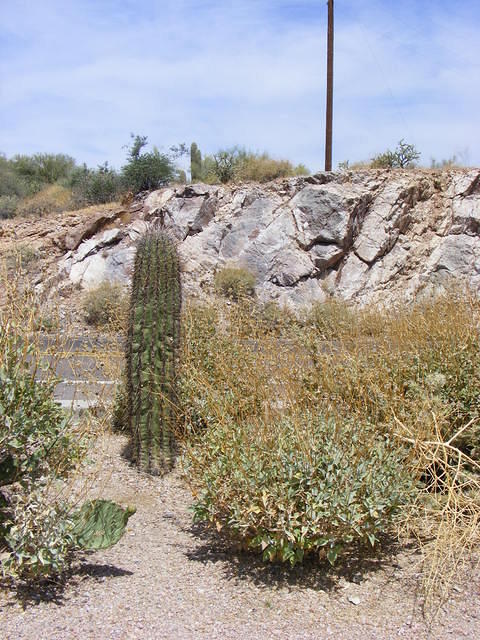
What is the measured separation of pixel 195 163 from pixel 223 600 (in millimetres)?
26086

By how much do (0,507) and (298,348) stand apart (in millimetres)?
2970

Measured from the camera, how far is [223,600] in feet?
12.3

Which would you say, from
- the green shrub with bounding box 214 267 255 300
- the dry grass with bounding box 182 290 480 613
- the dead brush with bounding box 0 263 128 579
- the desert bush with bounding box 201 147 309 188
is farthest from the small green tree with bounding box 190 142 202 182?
the dead brush with bounding box 0 263 128 579

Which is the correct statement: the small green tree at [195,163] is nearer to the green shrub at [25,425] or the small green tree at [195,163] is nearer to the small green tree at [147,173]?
the small green tree at [147,173]

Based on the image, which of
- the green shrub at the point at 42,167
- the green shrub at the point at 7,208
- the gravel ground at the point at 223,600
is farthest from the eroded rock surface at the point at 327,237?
the gravel ground at the point at 223,600

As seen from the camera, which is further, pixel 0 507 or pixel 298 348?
pixel 298 348

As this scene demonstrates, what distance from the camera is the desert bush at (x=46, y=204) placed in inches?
1129

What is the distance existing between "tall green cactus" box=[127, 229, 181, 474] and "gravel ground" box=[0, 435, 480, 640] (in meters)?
1.44

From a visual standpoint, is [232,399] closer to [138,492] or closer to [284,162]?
[138,492]

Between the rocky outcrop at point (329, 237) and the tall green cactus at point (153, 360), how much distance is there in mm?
14570

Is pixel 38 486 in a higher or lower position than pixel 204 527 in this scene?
higher

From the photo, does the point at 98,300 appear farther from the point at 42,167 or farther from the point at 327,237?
the point at 42,167

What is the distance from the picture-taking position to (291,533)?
3793 mm

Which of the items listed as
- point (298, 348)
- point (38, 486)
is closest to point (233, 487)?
point (38, 486)
